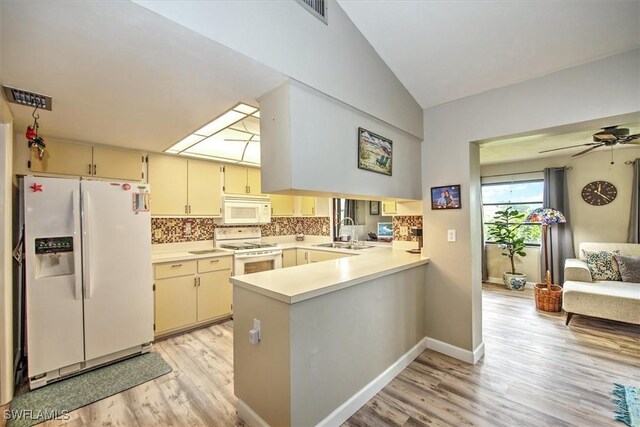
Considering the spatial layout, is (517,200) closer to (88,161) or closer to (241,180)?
(241,180)

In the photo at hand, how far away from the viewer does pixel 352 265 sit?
93.8 inches

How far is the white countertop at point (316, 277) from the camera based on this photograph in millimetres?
1595

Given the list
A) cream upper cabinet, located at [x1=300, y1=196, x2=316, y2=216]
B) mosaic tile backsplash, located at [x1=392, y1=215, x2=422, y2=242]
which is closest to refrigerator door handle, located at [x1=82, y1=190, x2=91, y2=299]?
cream upper cabinet, located at [x1=300, y1=196, x2=316, y2=216]

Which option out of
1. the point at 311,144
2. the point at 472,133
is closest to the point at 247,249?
the point at 311,144

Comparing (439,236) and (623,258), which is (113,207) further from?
(623,258)

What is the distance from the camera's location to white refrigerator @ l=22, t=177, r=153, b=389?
2.18 meters

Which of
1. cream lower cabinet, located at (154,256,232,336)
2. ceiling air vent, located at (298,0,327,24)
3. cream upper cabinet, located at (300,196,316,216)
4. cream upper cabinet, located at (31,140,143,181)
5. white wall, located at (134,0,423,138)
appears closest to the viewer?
white wall, located at (134,0,423,138)

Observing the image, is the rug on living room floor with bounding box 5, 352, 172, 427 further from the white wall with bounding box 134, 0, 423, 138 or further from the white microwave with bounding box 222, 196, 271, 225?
the white wall with bounding box 134, 0, 423, 138

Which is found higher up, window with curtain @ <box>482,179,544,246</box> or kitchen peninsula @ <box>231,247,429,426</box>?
window with curtain @ <box>482,179,544,246</box>

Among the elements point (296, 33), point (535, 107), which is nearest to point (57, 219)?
point (296, 33)

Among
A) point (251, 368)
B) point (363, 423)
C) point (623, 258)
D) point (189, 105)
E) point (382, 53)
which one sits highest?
point (382, 53)

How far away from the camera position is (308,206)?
16.3ft

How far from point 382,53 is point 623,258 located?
14.1 feet

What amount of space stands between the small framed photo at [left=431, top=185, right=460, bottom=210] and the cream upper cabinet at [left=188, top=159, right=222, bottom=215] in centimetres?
294
